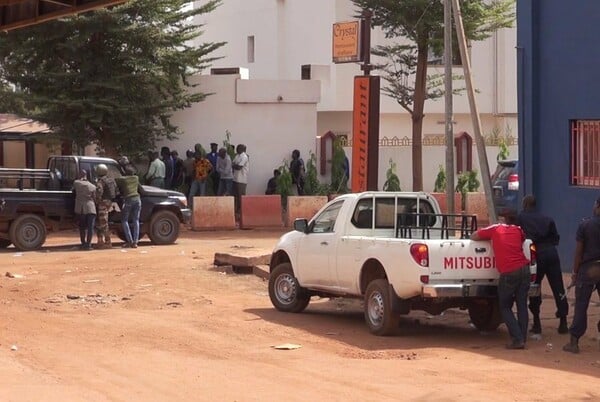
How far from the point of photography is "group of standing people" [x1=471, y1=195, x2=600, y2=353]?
12477 millimetres

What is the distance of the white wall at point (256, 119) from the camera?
35312 millimetres

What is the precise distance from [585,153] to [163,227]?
34.4ft

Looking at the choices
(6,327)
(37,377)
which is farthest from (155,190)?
(37,377)

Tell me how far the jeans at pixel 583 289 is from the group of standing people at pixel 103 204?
13.7 meters

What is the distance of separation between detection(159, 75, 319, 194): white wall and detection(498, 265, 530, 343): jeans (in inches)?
896

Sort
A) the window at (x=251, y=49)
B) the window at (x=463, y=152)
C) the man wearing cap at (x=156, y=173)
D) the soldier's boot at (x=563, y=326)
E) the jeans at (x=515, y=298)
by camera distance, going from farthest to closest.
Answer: the window at (x=251, y=49) < the window at (x=463, y=152) < the man wearing cap at (x=156, y=173) < the soldier's boot at (x=563, y=326) < the jeans at (x=515, y=298)

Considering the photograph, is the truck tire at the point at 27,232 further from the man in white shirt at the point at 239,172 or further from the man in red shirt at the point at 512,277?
the man in red shirt at the point at 512,277

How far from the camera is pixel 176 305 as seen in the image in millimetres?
16734

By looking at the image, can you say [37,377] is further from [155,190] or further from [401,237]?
[155,190]

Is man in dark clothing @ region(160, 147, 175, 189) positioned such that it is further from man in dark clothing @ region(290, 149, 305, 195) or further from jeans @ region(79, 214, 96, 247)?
jeans @ region(79, 214, 96, 247)

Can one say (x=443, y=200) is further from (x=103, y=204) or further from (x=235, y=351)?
(x=235, y=351)

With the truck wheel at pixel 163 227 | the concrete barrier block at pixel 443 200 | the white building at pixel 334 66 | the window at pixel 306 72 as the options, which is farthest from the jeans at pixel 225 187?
the window at pixel 306 72

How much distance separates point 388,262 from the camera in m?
13.4

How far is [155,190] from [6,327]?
12.0 metres
